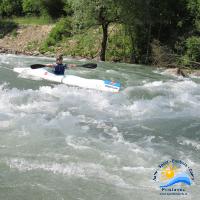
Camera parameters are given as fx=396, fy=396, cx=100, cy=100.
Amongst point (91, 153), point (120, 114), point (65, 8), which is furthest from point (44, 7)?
point (91, 153)

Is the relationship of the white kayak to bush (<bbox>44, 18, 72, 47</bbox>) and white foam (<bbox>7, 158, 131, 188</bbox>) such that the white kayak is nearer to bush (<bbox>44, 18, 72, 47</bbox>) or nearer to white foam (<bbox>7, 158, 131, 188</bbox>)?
white foam (<bbox>7, 158, 131, 188</bbox>)

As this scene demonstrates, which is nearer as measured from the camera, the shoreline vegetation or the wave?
the wave

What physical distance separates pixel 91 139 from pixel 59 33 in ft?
59.4

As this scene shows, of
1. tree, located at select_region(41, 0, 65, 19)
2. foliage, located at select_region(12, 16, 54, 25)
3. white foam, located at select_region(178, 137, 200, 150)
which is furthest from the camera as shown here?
tree, located at select_region(41, 0, 65, 19)

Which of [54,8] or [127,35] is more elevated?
[54,8]

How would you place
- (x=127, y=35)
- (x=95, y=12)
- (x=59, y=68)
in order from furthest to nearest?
(x=127, y=35)
(x=95, y=12)
(x=59, y=68)

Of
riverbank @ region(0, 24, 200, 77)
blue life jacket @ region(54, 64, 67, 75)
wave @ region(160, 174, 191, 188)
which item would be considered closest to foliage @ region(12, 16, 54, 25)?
riverbank @ region(0, 24, 200, 77)

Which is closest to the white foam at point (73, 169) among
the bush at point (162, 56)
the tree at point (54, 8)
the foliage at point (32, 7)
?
the bush at point (162, 56)

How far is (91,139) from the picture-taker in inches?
366

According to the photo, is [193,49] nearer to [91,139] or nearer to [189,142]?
[189,142]

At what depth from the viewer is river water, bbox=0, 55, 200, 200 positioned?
7.18m

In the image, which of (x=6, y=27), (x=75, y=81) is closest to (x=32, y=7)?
(x=6, y=27)

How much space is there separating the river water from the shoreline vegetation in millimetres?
6142

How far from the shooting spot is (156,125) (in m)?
10.5
